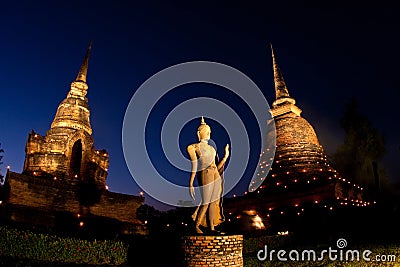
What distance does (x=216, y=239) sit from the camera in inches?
278

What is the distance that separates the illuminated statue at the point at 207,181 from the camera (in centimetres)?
757

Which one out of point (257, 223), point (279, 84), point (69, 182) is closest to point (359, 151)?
point (279, 84)

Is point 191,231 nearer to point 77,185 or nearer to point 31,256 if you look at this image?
point 31,256

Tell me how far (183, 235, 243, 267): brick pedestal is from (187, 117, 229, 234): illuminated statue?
369mm

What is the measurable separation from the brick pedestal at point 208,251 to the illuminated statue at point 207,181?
0.37 meters

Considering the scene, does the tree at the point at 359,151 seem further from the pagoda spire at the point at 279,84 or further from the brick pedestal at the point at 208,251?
the brick pedestal at the point at 208,251

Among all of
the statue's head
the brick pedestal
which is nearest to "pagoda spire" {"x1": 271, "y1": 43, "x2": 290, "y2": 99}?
the statue's head

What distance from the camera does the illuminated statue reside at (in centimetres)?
757

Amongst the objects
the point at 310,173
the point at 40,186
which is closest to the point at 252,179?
the point at 310,173

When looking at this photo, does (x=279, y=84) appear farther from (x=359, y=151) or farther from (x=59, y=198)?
(x=59, y=198)

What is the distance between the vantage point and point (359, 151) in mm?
30734

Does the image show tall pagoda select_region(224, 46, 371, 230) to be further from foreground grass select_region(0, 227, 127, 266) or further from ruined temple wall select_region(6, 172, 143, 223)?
foreground grass select_region(0, 227, 127, 266)

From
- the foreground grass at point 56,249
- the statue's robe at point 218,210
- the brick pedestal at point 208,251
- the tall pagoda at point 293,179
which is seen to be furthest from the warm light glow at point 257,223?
the brick pedestal at point 208,251

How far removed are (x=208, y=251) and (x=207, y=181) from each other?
1690 mm
